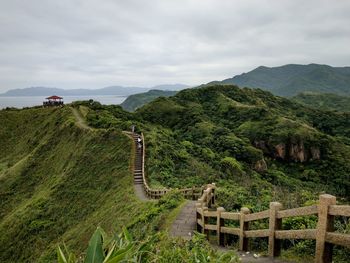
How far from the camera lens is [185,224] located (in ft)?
42.8

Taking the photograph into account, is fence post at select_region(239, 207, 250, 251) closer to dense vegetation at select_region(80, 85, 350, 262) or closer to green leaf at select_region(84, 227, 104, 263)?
green leaf at select_region(84, 227, 104, 263)

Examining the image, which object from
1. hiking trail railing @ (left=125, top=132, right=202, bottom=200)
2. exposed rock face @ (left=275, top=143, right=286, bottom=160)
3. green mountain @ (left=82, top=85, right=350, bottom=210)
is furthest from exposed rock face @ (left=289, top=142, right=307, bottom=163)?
hiking trail railing @ (left=125, top=132, right=202, bottom=200)

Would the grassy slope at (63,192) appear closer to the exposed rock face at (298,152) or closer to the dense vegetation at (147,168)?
the dense vegetation at (147,168)

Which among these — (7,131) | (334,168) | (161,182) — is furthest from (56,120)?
(334,168)

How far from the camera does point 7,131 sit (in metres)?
52.6

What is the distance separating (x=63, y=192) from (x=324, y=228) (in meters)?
25.1

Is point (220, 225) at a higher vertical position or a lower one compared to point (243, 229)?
lower

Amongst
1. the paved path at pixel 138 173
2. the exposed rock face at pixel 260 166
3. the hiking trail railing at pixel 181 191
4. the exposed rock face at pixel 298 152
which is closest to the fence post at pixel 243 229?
the hiking trail railing at pixel 181 191

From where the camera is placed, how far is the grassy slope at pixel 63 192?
860 inches

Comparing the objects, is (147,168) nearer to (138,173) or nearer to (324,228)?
(138,173)

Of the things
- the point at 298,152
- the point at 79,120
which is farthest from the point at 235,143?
the point at 79,120

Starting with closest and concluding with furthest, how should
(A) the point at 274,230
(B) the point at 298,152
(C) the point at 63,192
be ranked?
1. (A) the point at 274,230
2. (C) the point at 63,192
3. (B) the point at 298,152

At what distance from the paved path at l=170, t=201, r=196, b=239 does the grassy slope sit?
10.8ft

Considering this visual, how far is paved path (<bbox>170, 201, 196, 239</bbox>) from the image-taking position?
11703 millimetres
